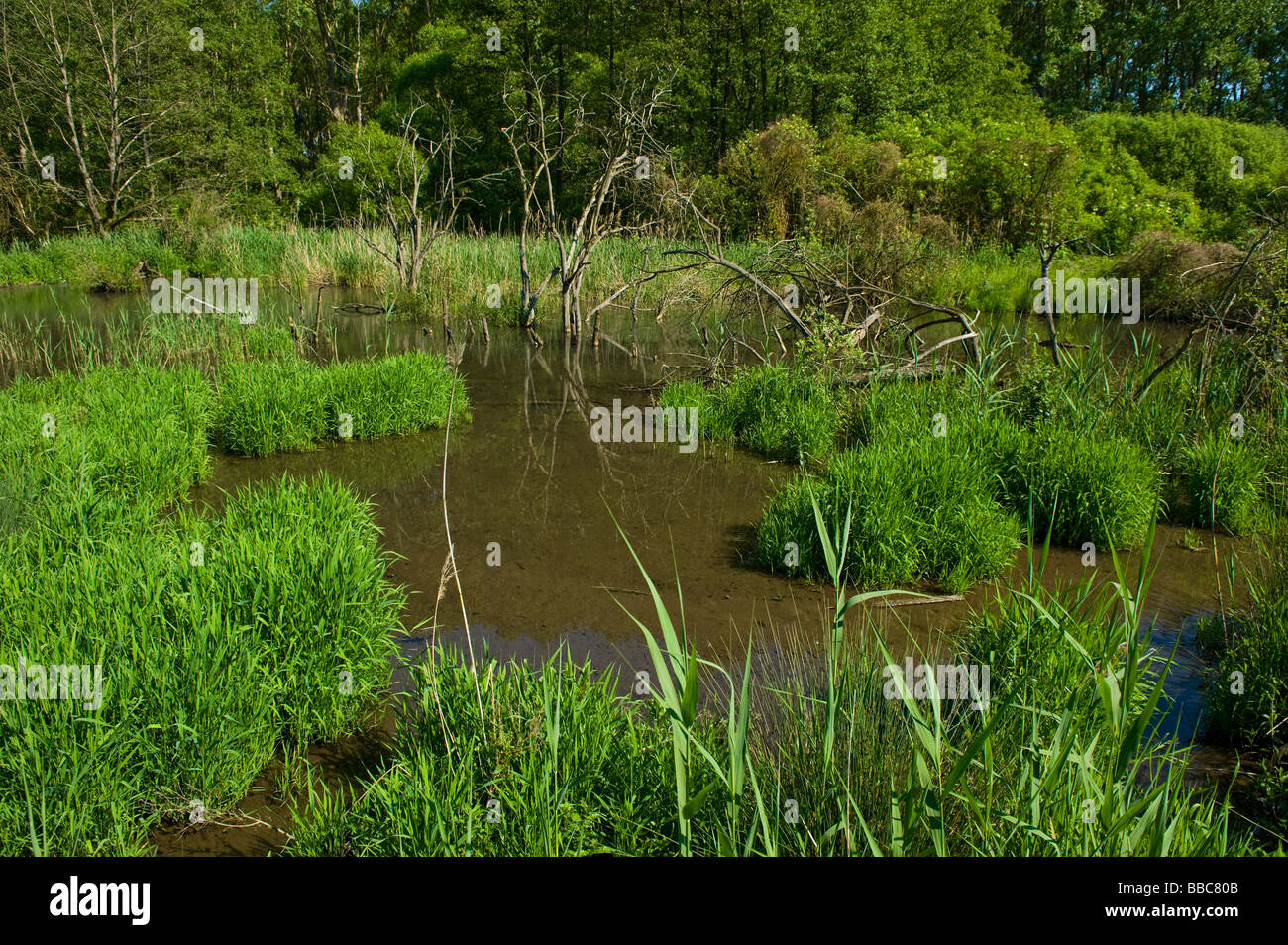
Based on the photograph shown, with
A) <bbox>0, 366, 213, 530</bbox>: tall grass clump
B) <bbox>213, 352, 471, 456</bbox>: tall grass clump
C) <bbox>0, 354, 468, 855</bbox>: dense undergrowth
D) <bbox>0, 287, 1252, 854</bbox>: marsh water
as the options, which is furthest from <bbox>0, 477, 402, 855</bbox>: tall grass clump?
<bbox>213, 352, 471, 456</bbox>: tall grass clump

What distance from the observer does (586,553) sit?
5.95 m

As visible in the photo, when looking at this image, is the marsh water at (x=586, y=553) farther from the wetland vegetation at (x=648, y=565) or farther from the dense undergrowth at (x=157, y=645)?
the dense undergrowth at (x=157, y=645)

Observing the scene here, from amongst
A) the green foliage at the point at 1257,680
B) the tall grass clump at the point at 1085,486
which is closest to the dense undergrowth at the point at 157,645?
the green foliage at the point at 1257,680

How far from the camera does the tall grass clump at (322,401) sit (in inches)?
305

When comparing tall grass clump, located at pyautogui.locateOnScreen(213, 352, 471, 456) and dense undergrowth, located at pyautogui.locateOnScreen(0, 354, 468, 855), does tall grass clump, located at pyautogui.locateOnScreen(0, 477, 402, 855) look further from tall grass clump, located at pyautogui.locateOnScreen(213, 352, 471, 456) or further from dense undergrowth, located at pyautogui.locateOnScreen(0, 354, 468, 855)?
tall grass clump, located at pyautogui.locateOnScreen(213, 352, 471, 456)

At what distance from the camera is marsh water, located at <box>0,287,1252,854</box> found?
4.64 meters

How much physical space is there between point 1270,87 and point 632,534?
46.7 m

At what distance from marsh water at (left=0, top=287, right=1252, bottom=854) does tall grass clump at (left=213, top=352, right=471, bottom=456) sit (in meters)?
0.21

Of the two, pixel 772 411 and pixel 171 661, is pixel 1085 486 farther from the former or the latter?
pixel 171 661

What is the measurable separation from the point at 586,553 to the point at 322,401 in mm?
3747

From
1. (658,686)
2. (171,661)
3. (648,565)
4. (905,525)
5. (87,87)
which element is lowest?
(658,686)

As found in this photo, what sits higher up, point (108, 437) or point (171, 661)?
point (108, 437)

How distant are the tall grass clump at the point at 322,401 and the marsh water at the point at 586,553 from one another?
210 millimetres

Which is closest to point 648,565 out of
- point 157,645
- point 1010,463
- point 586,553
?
point 586,553
